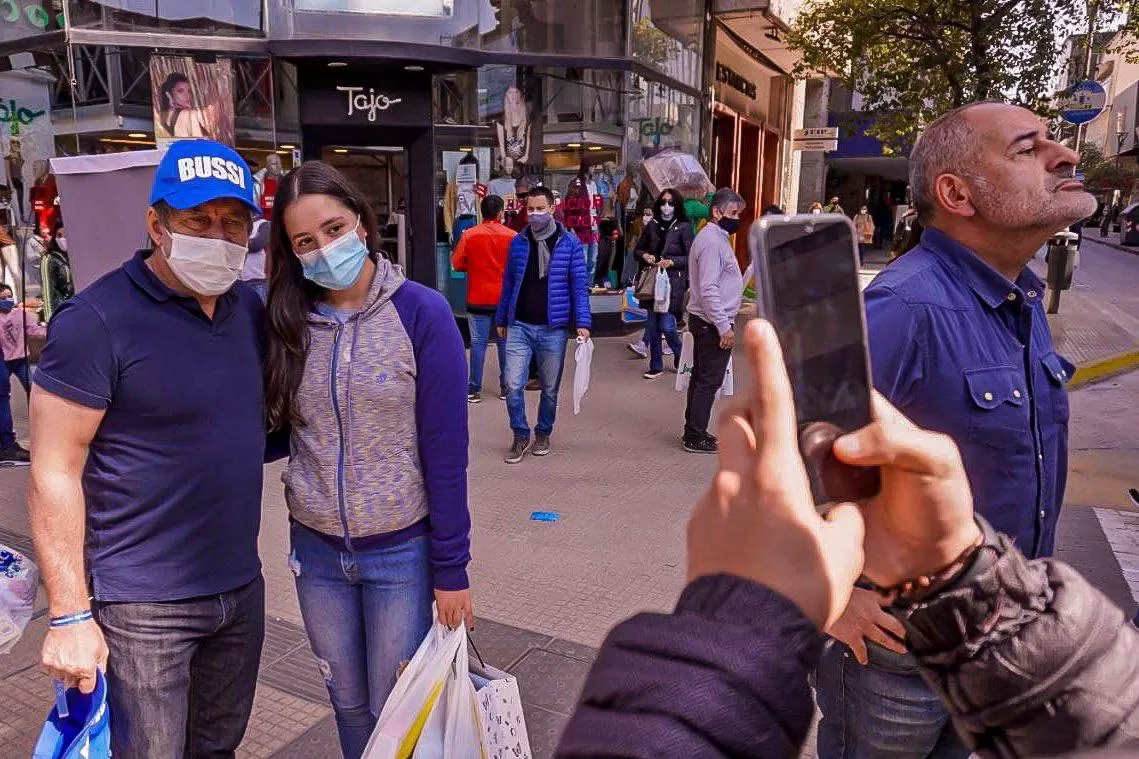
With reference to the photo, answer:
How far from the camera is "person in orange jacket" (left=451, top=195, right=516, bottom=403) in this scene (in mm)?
8062

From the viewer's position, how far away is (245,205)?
2.34 m

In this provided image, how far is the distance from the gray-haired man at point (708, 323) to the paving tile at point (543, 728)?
12.1 feet

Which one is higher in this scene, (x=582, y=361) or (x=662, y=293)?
(x=662, y=293)

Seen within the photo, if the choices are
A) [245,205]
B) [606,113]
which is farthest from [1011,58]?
[245,205]

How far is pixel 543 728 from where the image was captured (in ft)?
10.6

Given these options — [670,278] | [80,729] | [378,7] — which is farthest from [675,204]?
[80,729]

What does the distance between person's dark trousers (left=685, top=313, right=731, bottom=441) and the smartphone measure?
5770 mm

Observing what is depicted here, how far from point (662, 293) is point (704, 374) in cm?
231

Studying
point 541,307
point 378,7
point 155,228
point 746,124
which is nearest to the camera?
point 155,228

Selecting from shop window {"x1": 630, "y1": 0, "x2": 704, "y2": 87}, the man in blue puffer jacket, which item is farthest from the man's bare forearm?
shop window {"x1": 630, "y1": 0, "x2": 704, "y2": 87}

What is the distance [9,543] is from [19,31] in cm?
753

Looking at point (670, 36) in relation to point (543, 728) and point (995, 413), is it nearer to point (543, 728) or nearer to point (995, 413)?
point (543, 728)

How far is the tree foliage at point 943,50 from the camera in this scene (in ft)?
32.5

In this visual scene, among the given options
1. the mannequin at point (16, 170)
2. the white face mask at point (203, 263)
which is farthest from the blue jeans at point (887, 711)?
the mannequin at point (16, 170)
